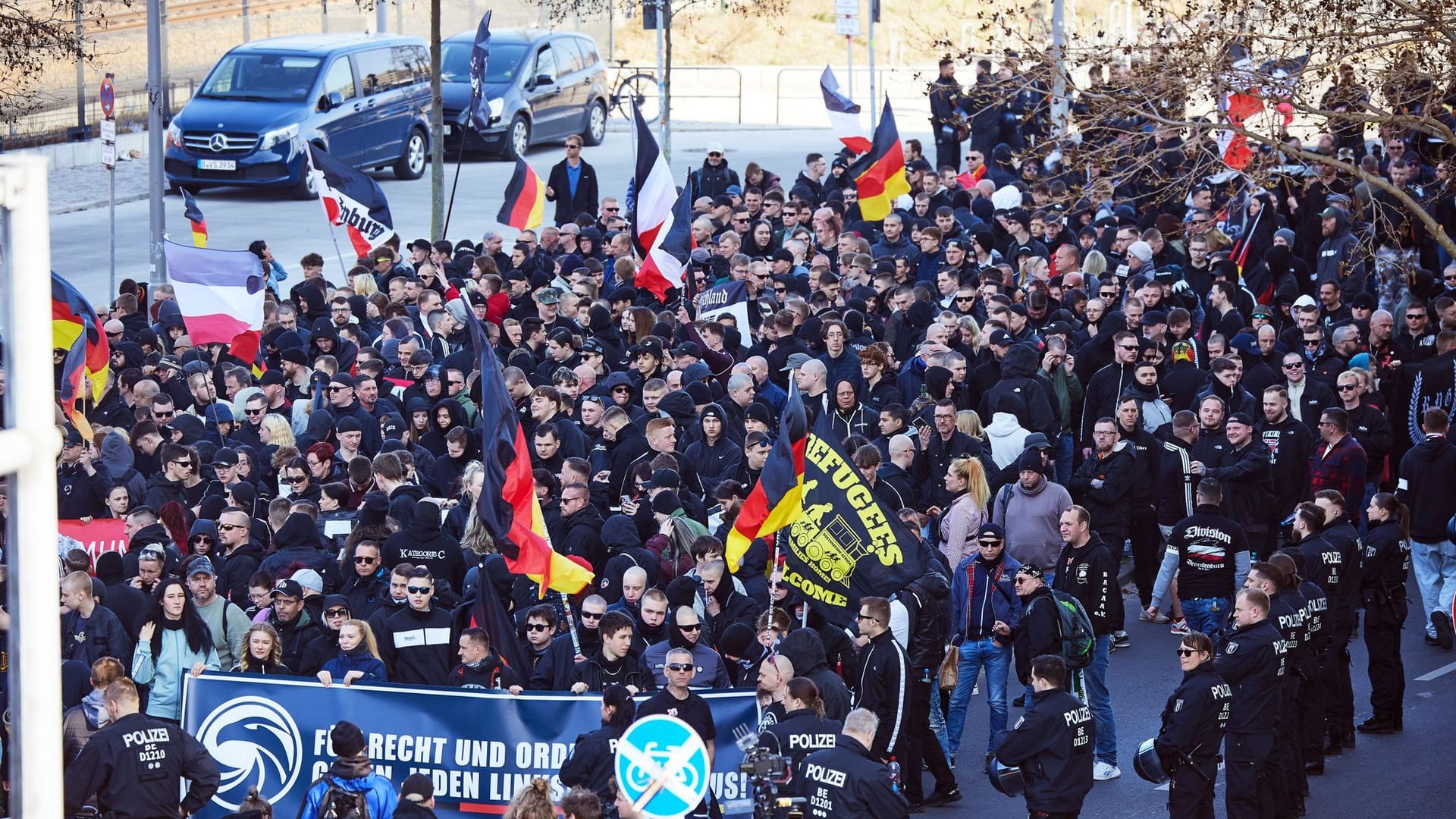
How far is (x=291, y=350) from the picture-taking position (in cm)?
1584

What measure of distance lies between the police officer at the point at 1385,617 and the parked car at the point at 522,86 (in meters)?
21.2

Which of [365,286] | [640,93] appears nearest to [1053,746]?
[365,286]

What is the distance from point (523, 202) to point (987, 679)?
11.1 m

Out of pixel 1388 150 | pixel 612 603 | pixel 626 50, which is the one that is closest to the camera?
pixel 612 603

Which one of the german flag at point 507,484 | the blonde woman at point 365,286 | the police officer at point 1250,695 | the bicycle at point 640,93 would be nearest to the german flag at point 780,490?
the german flag at point 507,484

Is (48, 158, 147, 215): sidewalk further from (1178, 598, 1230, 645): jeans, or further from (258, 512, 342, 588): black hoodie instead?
(1178, 598, 1230, 645): jeans

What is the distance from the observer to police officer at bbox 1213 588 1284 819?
9805 mm

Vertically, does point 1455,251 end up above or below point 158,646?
above

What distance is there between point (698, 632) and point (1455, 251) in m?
5.56

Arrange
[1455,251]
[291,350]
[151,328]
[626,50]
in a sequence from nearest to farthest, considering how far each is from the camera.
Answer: [1455,251] → [291,350] → [151,328] → [626,50]

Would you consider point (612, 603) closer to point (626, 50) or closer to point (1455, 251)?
point (1455, 251)

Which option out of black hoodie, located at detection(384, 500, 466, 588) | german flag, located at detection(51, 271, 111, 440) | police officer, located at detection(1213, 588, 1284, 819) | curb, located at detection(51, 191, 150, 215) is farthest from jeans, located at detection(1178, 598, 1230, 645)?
curb, located at detection(51, 191, 150, 215)

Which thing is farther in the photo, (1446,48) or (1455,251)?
(1446,48)

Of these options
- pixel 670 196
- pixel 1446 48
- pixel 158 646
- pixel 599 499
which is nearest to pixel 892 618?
pixel 599 499
